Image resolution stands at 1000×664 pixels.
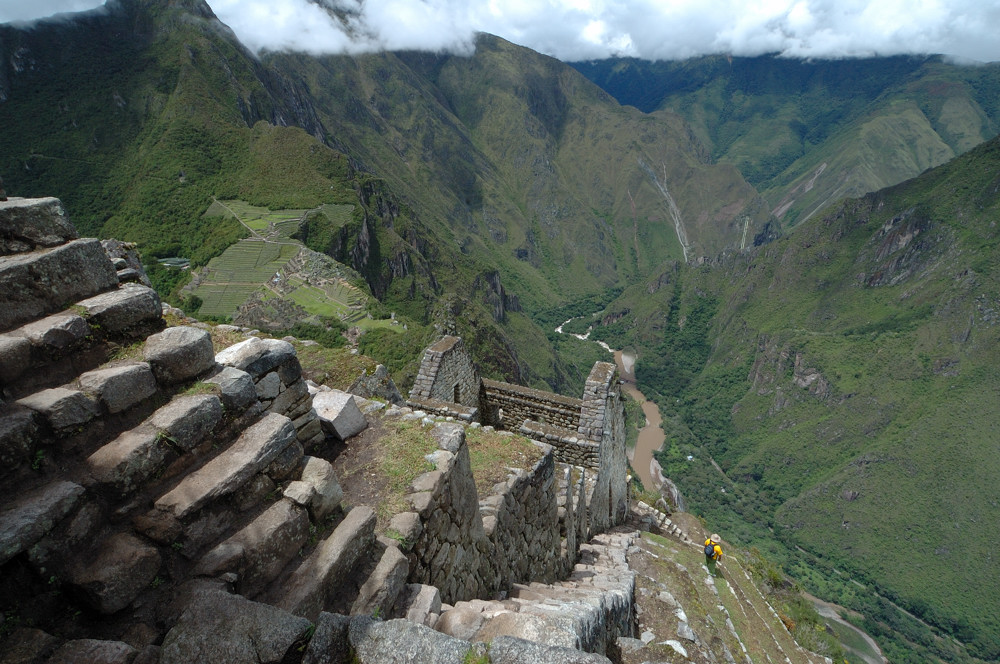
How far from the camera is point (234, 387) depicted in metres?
5.21

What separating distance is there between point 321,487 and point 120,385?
7.14 ft

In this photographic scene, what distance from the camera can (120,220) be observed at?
10138 centimetres

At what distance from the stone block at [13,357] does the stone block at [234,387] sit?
145 centimetres

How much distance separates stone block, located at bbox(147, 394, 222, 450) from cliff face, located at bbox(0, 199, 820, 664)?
0.02 meters

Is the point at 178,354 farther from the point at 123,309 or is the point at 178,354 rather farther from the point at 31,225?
the point at 31,225

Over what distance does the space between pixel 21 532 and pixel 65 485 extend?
44 centimetres

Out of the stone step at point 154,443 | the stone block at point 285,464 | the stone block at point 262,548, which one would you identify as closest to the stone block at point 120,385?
the stone step at point 154,443

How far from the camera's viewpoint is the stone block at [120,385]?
440 cm

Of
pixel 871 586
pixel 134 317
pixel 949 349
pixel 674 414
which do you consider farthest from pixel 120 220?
pixel 949 349

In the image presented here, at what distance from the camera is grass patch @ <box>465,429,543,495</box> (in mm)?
8672

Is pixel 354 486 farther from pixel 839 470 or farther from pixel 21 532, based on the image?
pixel 839 470

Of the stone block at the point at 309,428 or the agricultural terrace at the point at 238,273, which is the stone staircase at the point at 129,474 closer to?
the stone block at the point at 309,428

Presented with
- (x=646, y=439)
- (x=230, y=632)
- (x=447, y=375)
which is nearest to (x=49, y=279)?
(x=230, y=632)

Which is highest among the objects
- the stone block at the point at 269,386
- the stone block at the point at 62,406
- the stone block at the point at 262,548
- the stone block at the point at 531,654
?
the stone block at the point at 269,386
